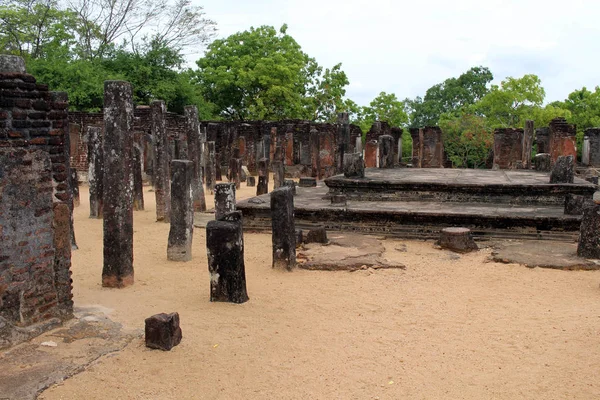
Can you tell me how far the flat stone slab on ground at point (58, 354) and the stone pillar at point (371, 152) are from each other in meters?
18.5

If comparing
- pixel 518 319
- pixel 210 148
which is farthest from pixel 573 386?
pixel 210 148

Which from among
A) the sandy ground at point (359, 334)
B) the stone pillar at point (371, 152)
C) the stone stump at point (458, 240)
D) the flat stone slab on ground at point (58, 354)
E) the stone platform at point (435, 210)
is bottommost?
the sandy ground at point (359, 334)

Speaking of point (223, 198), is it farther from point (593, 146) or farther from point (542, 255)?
point (593, 146)

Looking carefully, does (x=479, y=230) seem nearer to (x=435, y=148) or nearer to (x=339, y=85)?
(x=435, y=148)

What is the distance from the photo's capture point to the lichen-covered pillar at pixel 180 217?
793cm

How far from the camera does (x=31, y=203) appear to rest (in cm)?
467

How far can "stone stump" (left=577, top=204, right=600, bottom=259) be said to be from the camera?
25.1ft

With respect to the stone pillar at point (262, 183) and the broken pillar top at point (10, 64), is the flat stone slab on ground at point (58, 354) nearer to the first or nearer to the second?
the broken pillar top at point (10, 64)

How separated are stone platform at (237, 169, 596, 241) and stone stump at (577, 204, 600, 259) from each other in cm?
116

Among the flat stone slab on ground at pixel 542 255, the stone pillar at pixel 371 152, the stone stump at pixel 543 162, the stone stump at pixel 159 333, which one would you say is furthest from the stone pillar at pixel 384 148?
the stone stump at pixel 159 333

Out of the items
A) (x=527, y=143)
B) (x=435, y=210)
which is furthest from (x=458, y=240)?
(x=527, y=143)

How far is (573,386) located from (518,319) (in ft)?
4.96

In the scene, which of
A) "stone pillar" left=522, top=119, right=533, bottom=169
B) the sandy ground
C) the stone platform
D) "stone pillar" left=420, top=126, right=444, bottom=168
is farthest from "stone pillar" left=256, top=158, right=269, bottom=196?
"stone pillar" left=420, top=126, right=444, bottom=168

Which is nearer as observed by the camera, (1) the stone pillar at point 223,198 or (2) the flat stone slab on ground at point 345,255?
(2) the flat stone slab on ground at point 345,255
